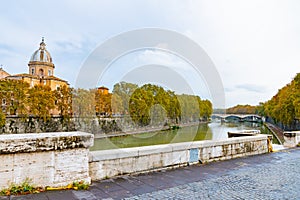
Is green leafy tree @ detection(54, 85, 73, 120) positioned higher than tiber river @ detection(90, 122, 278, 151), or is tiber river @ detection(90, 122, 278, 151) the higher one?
green leafy tree @ detection(54, 85, 73, 120)

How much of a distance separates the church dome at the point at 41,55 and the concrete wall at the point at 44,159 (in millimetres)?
53796

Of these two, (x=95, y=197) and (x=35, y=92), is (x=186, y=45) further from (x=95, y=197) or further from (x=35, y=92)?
(x=35, y=92)

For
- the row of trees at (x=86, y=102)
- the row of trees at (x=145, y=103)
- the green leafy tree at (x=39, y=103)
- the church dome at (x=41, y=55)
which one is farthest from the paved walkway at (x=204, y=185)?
the church dome at (x=41, y=55)

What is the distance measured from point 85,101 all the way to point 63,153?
101ft

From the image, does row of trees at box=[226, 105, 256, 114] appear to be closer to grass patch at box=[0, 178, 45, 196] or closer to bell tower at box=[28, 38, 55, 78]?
bell tower at box=[28, 38, 55, 78]

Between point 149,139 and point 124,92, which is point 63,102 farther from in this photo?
point 149,139

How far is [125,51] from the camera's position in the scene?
1312 cm

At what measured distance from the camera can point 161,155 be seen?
5.11m

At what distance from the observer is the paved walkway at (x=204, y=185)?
3.56 m

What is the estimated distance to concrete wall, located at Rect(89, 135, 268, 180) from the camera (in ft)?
13.9

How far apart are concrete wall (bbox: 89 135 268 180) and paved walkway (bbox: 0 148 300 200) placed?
181mm

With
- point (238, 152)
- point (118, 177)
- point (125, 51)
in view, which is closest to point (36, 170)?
point (118, 177)

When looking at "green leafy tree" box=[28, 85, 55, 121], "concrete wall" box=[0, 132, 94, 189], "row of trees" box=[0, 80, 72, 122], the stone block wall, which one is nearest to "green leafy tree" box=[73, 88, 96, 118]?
"row of trees" box=[0, 80, 72, 122]

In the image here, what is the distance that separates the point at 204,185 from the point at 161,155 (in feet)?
3.92
